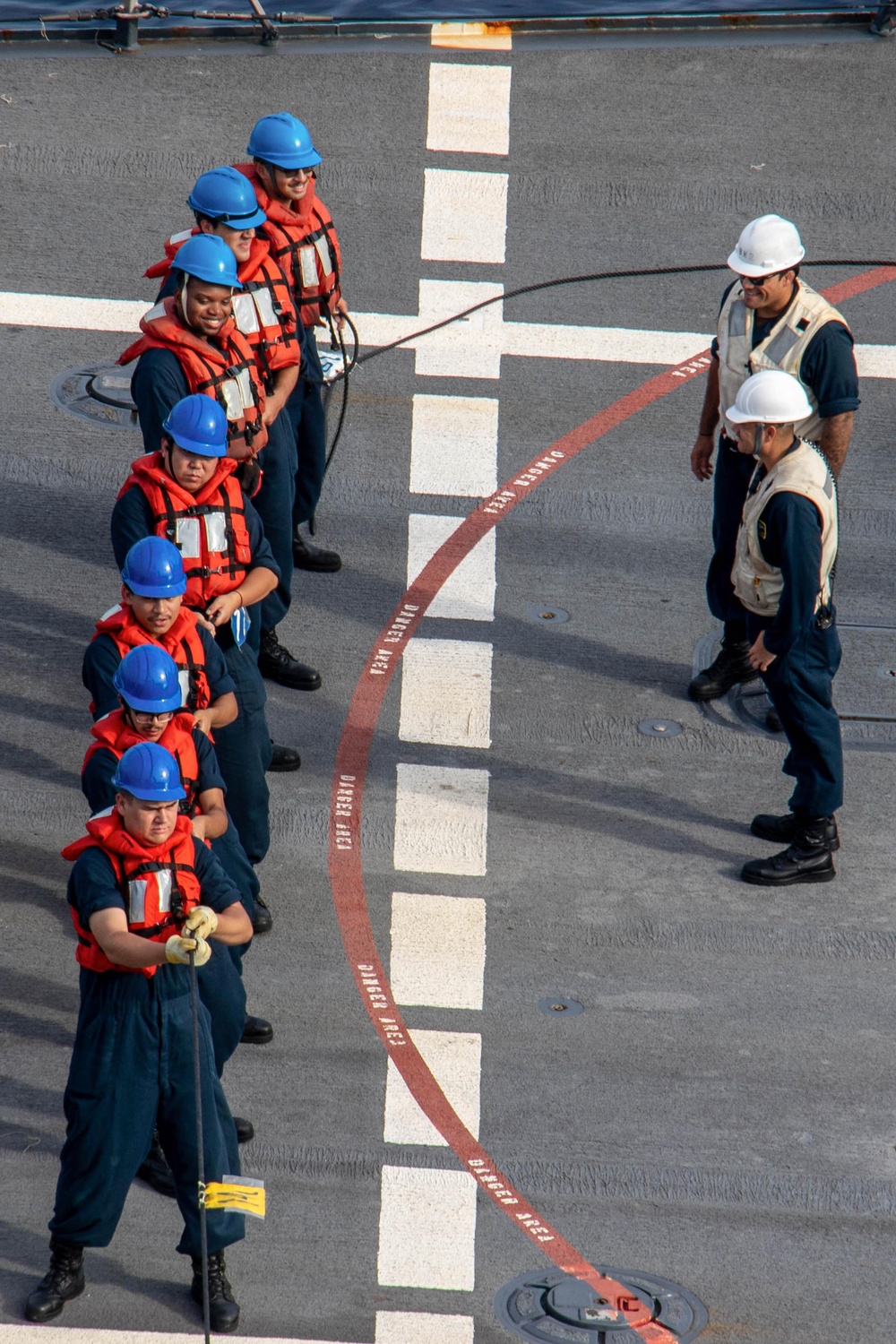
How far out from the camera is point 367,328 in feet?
41.0

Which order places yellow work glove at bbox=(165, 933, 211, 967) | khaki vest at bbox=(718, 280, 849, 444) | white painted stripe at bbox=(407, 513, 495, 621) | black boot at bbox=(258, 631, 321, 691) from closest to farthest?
yellow work glove at bbox=(165, 933, 211, 967)
khaki vest at bbox=(718, 280, 849, 444)
black boot at bbox=(258, 631, 321, 691)
white painted stripe at bbox=(407, 513, 495, 621)

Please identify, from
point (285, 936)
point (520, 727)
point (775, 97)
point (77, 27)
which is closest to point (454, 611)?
point (520, 727)

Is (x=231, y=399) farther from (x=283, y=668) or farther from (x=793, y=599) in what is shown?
(x=793, y=599)

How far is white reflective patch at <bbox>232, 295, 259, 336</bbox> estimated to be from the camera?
9266 millimetres

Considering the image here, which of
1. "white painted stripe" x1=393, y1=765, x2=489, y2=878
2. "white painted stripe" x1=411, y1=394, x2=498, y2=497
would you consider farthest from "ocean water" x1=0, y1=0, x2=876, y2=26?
"white painted stripe" x1=393, y1=765, x2=489, y2=878

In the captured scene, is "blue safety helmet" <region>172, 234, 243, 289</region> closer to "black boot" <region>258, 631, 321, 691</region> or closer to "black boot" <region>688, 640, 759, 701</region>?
"black boot" <region>258, 631, 321, 691</region>

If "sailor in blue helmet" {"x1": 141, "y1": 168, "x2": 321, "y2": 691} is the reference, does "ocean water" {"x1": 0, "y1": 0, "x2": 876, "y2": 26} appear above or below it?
above

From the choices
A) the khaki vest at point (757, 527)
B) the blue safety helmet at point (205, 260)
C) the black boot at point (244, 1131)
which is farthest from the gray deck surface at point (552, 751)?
the blue safety helmet at point (205, 260)

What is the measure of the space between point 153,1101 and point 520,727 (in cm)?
376

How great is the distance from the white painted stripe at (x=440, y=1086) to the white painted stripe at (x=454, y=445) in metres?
4.22

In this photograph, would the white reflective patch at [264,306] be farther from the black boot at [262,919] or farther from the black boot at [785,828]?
the black boot at [785,828]

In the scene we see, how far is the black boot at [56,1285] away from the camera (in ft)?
21.3

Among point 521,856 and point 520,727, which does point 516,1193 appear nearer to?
point 521,856

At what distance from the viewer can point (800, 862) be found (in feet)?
28.7
